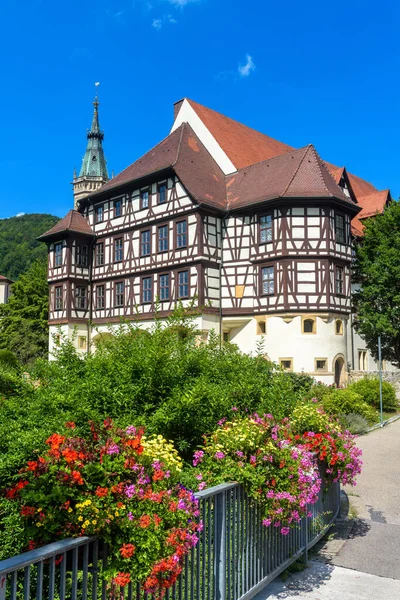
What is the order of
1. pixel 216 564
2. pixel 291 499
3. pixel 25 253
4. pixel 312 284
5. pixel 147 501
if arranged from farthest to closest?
pixel 25 253 < pixel 312 284 < pixel 291 499 < pixel 216 564 < pixel 147 501

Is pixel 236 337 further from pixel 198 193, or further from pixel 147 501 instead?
pixel 147 501

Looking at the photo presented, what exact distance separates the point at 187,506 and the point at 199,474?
1367 mm

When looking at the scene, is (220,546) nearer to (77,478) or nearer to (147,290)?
(77,478)

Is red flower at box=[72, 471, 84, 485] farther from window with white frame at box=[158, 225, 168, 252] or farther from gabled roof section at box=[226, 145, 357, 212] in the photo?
window with white frame at box=[158, 225, 168, 252]

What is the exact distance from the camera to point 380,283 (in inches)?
1176

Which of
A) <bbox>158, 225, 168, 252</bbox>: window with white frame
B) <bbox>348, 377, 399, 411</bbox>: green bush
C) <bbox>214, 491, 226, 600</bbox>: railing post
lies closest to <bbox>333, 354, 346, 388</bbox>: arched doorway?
<bbox>348, 377, 399, 411</bbox>: green bush

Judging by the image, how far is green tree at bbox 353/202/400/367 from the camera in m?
29.6

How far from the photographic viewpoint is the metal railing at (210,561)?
10.7 feet

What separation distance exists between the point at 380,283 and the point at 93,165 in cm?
5731

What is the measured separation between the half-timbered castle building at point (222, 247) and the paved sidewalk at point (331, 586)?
62.7 feet

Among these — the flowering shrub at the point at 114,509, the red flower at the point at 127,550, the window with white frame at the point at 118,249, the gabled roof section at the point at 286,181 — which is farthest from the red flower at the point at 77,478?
the window with white frame at the point at 118,249

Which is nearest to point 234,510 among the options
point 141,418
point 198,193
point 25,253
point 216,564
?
point 216,564

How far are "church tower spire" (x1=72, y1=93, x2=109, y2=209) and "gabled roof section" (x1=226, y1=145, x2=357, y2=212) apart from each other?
49472 mm

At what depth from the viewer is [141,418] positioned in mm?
6551
